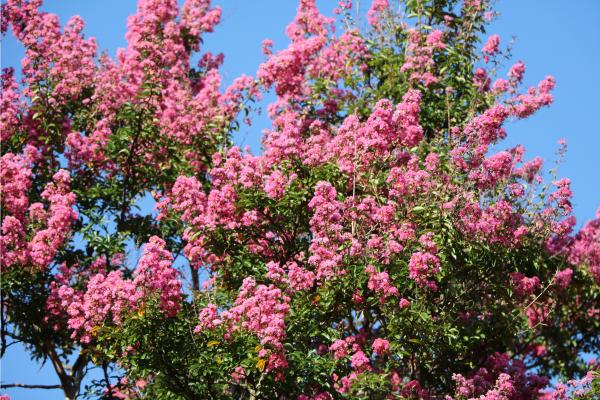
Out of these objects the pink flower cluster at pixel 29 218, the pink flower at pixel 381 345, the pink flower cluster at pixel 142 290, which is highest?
the pink flower cluster at pixel 29 218

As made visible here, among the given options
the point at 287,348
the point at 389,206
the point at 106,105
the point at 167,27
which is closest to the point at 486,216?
the point at 389,206

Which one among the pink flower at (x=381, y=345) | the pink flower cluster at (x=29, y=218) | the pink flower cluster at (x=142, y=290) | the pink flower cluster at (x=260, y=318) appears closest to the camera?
the pink flower cluster at (x=260, y=318)

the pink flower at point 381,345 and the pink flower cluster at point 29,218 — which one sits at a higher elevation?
Result: the pink flower cluster at point 29,218

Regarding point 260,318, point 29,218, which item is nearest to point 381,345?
point 260,318

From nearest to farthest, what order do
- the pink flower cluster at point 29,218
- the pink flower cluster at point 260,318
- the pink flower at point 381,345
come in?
1. the pink flower cluster at point 260,318
2. the pink flower at point 381,345
3. the pink flower cluster at point 29,218

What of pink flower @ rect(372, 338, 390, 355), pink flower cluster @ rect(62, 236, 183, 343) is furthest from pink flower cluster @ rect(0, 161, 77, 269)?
pink flower @ rect(372, 338, 390, 355)

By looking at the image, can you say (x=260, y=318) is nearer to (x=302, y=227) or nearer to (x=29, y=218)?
(x=302, y=227)

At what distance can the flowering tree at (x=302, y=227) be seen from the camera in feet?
29.5

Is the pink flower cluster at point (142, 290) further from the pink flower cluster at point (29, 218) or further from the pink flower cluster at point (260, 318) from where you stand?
the pink flower cluster at point (29, 218)

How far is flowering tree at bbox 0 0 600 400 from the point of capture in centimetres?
898

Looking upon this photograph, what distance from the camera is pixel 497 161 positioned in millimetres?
9836

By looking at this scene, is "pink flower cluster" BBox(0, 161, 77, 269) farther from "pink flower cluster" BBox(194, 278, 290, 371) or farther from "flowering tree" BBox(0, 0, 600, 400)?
"pink flower cluster" BBox(194, 278, 290, 371)

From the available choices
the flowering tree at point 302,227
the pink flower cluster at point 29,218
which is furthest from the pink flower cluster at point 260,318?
the pink flower cluster at point 29,218

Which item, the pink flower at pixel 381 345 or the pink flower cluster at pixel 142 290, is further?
the pink flower at pixel 381 345
